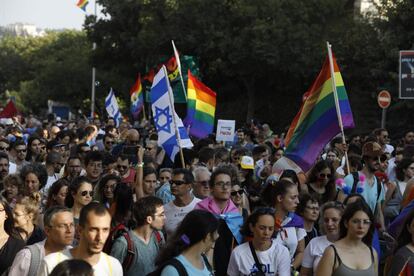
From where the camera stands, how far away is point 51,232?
612cm

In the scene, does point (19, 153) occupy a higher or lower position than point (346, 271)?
higher

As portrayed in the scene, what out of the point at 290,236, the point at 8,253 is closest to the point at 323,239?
the point at 290,236

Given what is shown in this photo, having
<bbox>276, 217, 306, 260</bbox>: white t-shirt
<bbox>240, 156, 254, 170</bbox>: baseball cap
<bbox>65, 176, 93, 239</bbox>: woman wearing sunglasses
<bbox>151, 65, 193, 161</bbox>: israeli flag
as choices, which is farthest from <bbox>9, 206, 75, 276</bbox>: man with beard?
<bbox>151, 65, 193, 161</bbox>: israeli flag

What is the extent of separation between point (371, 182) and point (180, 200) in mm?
2194

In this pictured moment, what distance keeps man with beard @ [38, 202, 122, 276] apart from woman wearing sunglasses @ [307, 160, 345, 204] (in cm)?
412

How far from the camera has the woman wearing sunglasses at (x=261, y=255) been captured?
22.9 feet

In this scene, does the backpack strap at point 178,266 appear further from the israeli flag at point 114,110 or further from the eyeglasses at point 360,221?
the israeli flag at point 114,110

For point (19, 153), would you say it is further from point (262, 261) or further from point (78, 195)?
point (262, 261)

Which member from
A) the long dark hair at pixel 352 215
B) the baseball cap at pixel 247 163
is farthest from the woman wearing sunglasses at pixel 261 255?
the baseball cap at pixel 247 163

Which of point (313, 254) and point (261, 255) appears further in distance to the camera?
point (313, 254)

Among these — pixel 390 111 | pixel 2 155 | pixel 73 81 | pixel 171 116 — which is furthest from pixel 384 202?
pixel 73 81

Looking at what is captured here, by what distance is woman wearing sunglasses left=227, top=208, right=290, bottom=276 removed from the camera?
6.99 meters

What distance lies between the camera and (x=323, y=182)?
382 inches

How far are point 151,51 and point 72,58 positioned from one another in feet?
115
